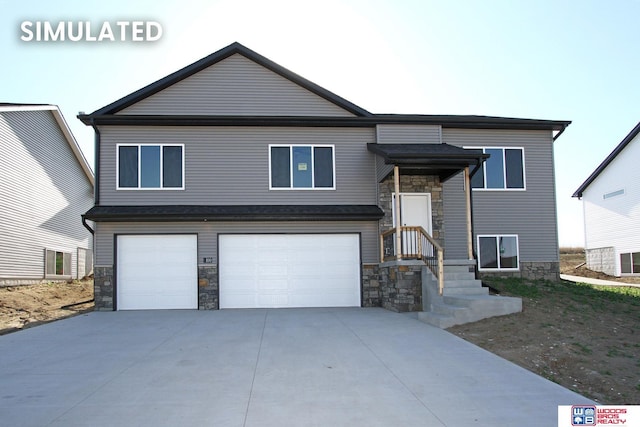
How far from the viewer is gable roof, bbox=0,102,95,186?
680 inches

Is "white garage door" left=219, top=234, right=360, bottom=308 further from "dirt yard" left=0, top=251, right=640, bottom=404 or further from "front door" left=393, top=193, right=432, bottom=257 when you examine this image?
"dirt yard" left=0, top=251, right=640, bottom=404

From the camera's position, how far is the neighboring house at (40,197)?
1756cm

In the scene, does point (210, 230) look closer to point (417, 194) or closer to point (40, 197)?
point (417, 194)

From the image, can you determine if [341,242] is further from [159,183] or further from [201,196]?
[159,183]

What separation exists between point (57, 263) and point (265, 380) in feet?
58.9

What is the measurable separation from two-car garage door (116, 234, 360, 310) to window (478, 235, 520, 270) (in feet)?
13.0

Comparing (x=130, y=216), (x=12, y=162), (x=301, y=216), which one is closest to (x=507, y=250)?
(x=301, y=216)

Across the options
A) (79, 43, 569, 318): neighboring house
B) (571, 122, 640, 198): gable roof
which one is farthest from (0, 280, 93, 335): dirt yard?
(571, 122, 640, 198): gable roof

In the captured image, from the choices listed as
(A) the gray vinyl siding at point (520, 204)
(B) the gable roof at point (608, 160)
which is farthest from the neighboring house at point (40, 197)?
(B) the gable roof at point (608, 160)

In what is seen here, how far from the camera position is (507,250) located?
609 inches

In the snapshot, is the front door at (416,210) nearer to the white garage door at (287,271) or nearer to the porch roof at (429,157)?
the porch roof at (429,157)

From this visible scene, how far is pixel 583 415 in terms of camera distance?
204 inches

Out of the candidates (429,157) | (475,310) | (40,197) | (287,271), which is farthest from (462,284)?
(40,197)

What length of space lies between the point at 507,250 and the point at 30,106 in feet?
56.8
